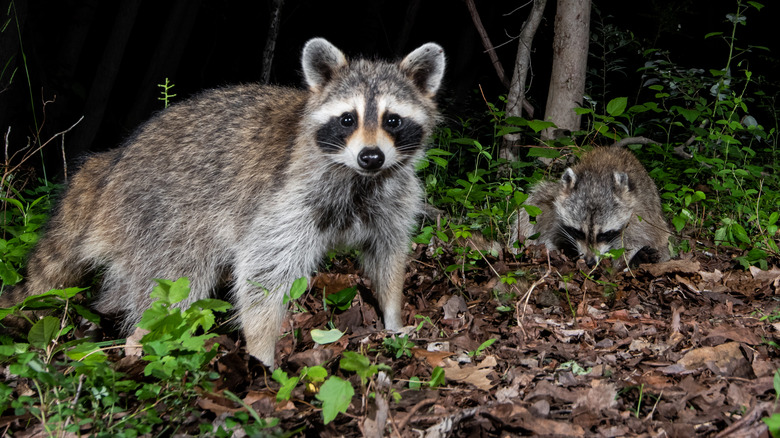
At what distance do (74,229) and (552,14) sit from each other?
21.1 ft

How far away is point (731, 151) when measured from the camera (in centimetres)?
593

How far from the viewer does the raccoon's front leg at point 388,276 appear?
385 centimetres

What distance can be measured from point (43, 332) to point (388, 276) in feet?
5.88

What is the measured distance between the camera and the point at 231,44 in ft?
28.2

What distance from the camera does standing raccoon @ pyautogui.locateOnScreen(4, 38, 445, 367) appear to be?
3680 mm

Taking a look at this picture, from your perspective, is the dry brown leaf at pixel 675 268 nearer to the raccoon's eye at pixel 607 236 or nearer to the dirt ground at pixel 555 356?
the dirt ground at pixel 555 356

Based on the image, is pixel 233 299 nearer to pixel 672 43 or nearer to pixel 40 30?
pixel 40 30

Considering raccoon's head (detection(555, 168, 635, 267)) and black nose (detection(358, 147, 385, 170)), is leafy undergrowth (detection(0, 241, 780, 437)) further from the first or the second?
raccoon's head (detection(555, 168, 635, 267))

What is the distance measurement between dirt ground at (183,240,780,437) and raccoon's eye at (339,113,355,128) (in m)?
1.03

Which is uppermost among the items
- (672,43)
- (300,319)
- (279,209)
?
(672,43)

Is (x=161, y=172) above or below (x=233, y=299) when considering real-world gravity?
above

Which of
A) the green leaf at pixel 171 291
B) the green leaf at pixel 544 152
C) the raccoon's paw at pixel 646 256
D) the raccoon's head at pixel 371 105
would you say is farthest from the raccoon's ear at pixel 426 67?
the raccoon's paw at pixel 646 256

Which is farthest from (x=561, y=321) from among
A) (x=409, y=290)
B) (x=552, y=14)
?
(x=552, y=14)

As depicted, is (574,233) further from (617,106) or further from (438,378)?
(438,378)
